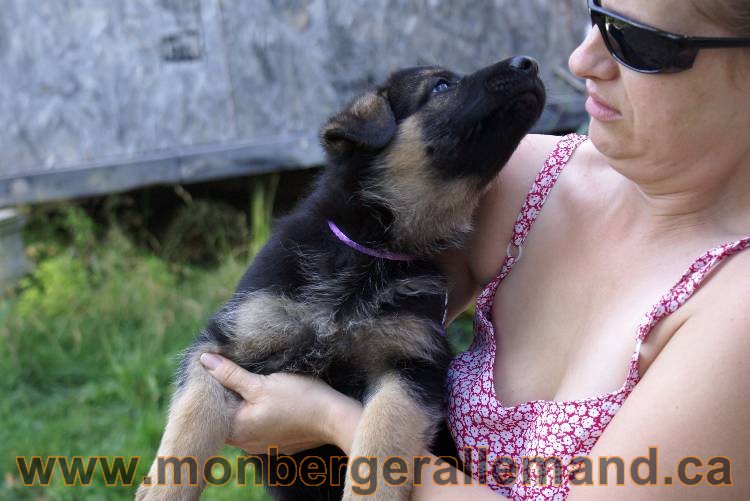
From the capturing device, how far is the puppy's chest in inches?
102

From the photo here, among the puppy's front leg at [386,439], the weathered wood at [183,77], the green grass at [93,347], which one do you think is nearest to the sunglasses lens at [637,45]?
the puppy's front leg at [386,439]

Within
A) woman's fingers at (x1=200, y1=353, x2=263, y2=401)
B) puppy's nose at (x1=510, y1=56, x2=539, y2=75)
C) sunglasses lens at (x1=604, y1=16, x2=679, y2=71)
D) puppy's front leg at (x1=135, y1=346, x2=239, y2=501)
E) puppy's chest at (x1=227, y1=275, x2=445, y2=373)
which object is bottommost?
puppy's front leg at (x1=135, y1=346, x2=239, y2=501)

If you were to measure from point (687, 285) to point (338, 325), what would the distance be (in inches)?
43.0

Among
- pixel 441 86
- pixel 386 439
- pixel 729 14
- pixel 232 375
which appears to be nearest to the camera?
pixel 729 14

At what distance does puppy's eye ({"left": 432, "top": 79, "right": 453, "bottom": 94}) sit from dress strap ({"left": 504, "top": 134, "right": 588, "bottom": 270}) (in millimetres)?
462

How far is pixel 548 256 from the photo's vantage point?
2.53 metres

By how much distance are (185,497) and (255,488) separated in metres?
2.07

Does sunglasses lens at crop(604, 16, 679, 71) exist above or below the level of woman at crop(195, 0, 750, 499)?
above

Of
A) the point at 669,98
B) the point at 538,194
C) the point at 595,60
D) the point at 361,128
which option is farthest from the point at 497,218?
the point at 669,98

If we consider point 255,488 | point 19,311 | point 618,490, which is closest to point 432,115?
point 618,490

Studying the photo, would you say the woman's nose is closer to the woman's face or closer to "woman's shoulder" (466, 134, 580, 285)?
the woman's face

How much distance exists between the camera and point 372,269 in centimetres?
271

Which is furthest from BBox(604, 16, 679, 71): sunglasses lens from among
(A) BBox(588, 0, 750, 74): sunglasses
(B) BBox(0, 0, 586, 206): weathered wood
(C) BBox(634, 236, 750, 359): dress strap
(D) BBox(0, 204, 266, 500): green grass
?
(B) BBox(0, 0, 586, 206): weathered wood

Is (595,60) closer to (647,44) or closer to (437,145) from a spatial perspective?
(647,44)
